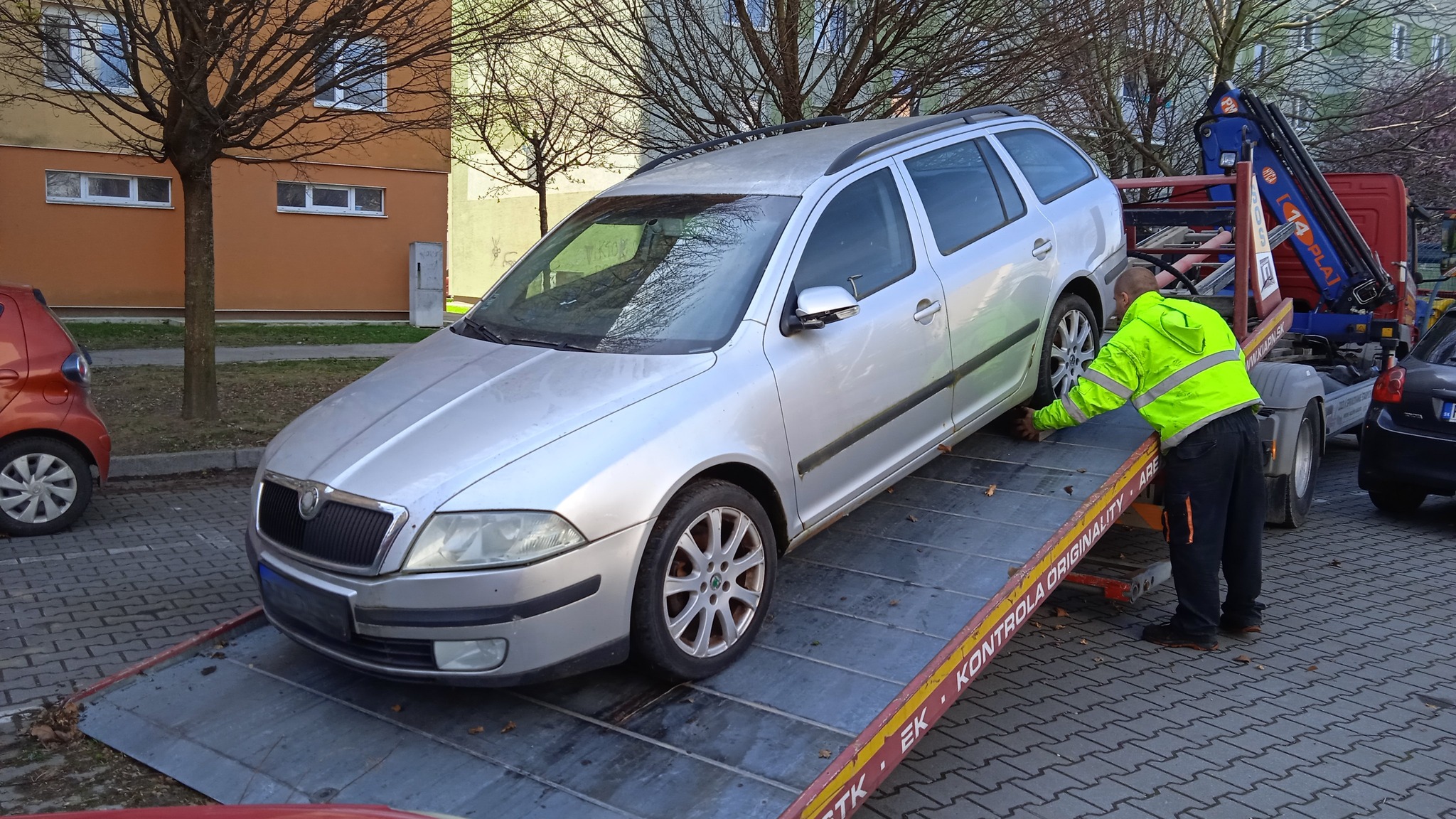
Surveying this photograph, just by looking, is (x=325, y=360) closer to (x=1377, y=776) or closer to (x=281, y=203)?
(x=281, y=203)

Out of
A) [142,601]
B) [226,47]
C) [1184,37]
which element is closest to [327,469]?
[142,601]

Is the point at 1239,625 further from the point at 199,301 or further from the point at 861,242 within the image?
the point at 199,301

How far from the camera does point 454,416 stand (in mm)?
3863

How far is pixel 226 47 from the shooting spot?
8.61 m

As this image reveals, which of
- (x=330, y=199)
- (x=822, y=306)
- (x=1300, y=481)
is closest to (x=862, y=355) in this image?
(x=822, y=306)

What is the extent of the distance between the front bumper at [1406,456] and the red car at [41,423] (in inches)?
348

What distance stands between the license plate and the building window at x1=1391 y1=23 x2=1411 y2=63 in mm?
21666

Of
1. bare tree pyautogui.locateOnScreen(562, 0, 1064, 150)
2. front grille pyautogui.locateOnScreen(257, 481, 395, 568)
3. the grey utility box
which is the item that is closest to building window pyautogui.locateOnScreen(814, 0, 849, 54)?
bare tree pyautogui.locateOnScreen(562, 0, 1064, 150)

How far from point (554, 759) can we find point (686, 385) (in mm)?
1308

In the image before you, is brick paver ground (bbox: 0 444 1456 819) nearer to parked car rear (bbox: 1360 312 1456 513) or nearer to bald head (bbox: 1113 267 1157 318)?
parked car rear (bbox: 1360 312 1456 513)

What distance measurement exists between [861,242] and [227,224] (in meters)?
17.8

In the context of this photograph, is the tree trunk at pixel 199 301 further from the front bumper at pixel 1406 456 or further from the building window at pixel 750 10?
the front bumper at pixel 1406 456

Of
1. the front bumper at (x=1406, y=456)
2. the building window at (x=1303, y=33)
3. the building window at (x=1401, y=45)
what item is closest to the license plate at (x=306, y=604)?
the front bumper at (x=1406, y=456)

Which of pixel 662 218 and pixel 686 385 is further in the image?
pixel 662 218
